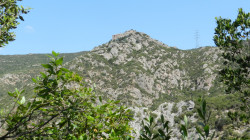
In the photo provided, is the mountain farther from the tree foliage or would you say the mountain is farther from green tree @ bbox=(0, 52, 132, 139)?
green tree @ bbox=(0, 52, 132, 139)

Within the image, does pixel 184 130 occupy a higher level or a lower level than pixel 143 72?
higher

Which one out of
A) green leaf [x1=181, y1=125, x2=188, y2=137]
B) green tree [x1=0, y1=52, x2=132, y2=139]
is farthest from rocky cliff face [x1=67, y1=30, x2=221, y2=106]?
green leaf [x1=181, y1=125, x2=188, y2=137]

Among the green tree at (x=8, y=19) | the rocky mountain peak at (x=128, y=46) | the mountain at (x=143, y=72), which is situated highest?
the rocky mountain peak at (x=128, y=46)

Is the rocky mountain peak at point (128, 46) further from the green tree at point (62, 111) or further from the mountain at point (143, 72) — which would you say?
the green tree at point (62, 111)

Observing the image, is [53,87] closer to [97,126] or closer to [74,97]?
[74,97]

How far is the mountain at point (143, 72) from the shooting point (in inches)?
3511

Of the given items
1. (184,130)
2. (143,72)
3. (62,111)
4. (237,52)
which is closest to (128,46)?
(143,72)

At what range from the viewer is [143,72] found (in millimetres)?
100375

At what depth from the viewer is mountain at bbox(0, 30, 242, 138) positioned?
89.2m

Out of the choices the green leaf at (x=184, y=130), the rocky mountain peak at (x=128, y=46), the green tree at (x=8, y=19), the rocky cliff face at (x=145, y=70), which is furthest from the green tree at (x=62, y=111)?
the rocky mountain peak at (x=128, y=46)

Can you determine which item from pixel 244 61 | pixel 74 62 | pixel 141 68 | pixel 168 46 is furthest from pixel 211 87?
pixel 244 61

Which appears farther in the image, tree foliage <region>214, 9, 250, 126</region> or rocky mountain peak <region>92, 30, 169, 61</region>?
rocky mountain peak <region>92, 30, 169, 61</region>

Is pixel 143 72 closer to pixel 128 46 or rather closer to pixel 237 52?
pixel 128 46

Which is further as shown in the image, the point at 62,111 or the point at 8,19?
the point at 8,19
